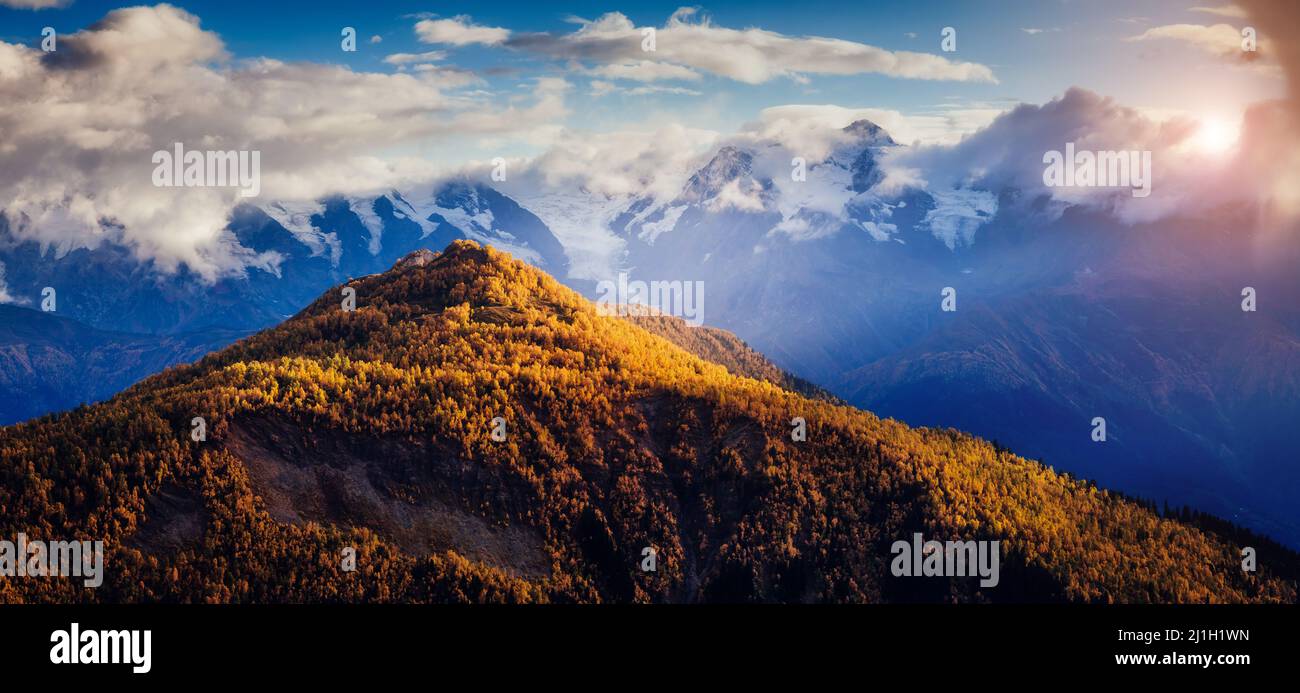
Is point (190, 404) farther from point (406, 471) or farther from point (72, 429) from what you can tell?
point (406, 471)

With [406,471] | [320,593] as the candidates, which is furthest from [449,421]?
[320,593]
